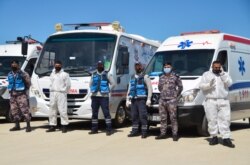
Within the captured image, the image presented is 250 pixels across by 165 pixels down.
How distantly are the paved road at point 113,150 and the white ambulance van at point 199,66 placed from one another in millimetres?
617

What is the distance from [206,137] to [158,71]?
207cm

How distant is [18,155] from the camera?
8141mm

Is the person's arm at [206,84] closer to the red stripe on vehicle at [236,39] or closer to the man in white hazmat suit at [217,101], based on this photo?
the man in white hazmat suit at [217,101]

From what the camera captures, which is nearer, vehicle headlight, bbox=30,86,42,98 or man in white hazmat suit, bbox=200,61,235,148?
man in white hazmat suit, bbox=200,61,235,148

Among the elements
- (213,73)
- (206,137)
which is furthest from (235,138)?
(213,73)

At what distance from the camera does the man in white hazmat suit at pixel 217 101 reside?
9.02 m

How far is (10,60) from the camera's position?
47.3ft

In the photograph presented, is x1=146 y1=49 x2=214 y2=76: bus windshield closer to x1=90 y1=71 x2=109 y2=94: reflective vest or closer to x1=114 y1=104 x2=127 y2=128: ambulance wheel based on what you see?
x1=90 y1=71 x2=109 y2=94: reflective vest

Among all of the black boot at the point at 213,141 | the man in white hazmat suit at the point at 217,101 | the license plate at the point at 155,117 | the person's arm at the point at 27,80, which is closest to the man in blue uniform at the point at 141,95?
the license plate at the point at 155,117

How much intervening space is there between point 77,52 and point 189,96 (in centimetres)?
370

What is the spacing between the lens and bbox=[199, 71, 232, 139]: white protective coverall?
901cm

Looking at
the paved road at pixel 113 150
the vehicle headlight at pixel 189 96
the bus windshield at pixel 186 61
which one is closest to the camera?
the paved road at pixel 113 150

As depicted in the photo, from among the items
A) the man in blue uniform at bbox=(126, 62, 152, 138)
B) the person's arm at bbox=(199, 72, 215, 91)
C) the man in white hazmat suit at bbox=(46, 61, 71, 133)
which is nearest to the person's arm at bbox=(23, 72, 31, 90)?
the man in white hazmat suit at bbox=(46, 61, 71, 133)

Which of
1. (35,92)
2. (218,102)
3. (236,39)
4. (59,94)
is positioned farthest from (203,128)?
(35,92)
